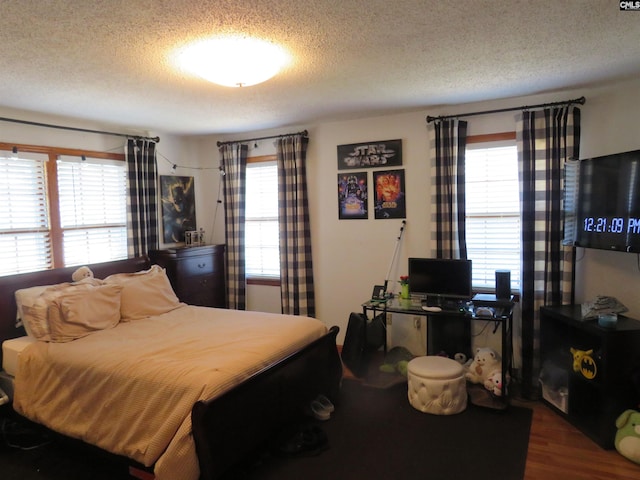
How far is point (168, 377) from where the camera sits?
2.17 metres

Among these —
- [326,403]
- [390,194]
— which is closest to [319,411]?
[326,403]

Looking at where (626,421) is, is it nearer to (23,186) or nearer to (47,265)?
(47,265)

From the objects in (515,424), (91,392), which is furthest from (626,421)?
(91,392)

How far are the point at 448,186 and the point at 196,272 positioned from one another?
2.77m

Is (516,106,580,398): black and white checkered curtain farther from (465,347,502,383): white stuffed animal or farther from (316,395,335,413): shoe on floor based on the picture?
(316,395,335,413): shoe on floor

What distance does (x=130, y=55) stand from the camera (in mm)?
2318

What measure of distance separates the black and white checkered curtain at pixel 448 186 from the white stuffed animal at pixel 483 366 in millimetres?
898

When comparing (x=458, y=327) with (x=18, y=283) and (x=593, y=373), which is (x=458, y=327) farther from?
(x=18, y=283)

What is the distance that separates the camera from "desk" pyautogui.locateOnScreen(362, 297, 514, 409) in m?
3.00

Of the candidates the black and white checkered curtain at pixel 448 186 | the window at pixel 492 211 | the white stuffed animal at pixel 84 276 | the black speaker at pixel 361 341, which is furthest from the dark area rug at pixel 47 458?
the window at pixel 492 211

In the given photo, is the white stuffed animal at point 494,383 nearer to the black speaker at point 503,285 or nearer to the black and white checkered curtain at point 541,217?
the black and white checkered curtain at point 541,217

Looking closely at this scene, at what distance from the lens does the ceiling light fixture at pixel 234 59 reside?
7.11ft

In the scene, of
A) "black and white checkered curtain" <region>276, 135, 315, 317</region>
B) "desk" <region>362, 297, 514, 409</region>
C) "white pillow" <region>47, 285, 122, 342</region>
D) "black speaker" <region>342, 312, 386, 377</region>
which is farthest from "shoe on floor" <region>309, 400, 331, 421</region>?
"white pillow" <region>47, 285, 122, 342</region>

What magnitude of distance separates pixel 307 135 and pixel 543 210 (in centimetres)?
238
